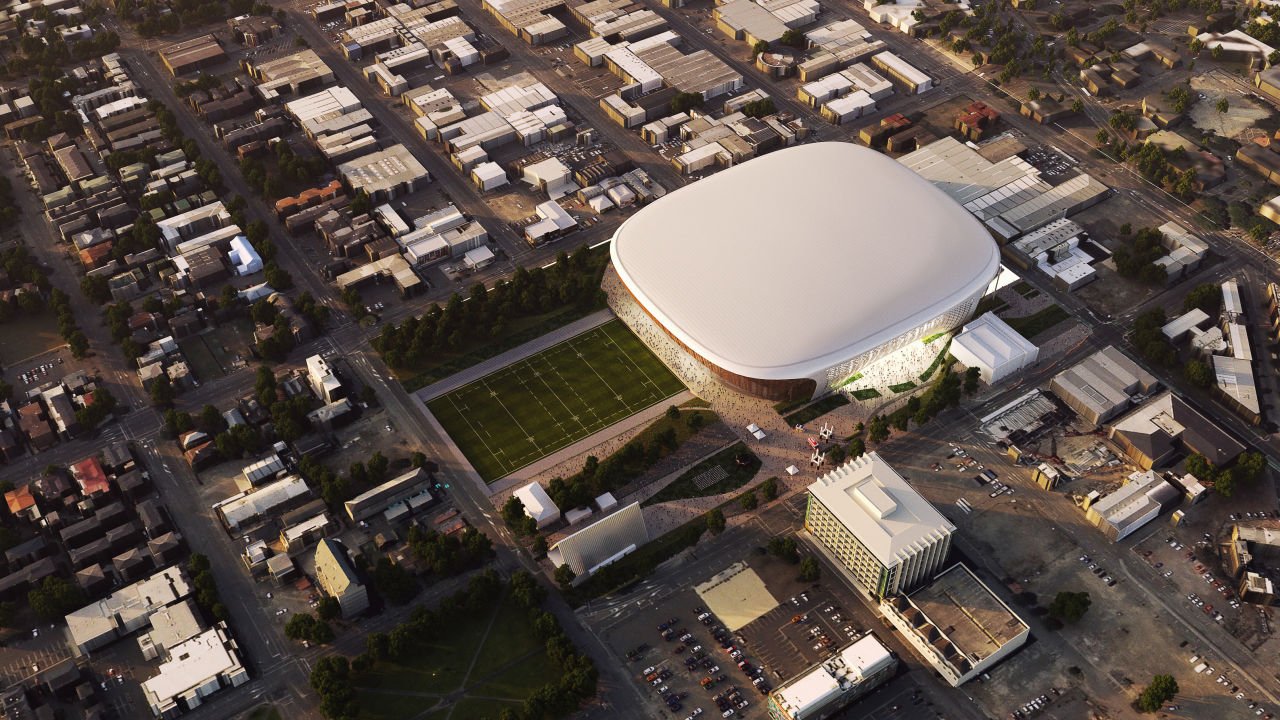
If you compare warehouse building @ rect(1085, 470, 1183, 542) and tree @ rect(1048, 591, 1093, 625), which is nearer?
tree @ rect(1048, 591, 1093, 625)

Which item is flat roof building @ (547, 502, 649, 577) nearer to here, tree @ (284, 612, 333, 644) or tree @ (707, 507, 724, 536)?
tree @ (707, 507, 724, 536)

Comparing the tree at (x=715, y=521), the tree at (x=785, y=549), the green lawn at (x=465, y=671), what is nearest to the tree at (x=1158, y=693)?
the tree at (x=785, y=549)

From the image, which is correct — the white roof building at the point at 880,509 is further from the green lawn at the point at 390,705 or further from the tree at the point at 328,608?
the tree at the point at 328,608

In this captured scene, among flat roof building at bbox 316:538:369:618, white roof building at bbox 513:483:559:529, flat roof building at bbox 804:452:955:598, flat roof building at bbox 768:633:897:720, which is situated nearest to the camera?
flat roof building at bbox 768:633:897:720

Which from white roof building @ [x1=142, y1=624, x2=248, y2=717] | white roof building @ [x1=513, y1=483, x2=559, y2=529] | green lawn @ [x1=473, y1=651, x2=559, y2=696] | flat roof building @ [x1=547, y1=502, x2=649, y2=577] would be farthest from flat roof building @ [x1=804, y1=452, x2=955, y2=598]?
white roof building @ [x1=142, y1=624, x2=248, y2=717]

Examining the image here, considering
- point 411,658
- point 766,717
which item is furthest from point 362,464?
point 766,717

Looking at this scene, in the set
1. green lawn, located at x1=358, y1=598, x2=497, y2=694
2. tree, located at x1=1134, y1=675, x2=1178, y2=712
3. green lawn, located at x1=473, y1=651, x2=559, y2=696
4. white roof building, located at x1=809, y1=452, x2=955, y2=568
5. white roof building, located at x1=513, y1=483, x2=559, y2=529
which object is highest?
white roof building, located at x1=809, y1=452, x2=955, y2=568
